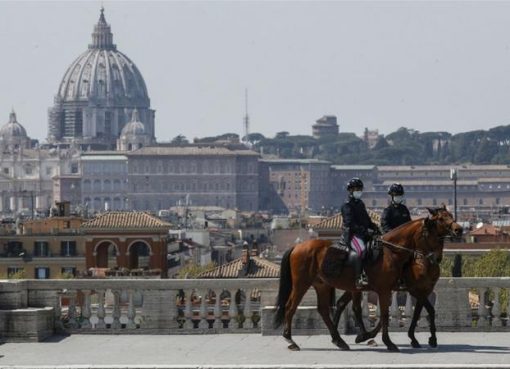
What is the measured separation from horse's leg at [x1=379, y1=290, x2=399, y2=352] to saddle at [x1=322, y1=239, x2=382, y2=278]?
27 cm

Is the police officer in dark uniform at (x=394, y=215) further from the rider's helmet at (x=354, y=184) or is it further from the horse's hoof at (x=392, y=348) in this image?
the horse's hoof at (x=392, y=348)

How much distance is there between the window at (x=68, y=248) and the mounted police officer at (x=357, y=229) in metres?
62.0

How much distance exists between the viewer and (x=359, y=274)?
51.6 ft

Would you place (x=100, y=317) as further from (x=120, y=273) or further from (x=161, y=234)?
(x=161, y=234)

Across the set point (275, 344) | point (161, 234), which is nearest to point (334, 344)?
point (275, 344)

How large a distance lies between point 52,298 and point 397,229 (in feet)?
9.51

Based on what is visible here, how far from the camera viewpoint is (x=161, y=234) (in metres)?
64.6

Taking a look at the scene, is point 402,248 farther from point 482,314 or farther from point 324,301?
point 482,314

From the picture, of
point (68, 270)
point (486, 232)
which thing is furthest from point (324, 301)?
point (486, 232)

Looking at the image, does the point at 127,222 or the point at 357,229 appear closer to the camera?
the point at 357,229

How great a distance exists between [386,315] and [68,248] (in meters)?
62.7

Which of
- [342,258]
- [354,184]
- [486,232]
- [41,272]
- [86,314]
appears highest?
[354,184]

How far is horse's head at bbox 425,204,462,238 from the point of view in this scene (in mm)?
15602

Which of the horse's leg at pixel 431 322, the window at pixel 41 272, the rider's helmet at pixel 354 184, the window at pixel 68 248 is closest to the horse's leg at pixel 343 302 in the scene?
the horse's leg at pixel 431 322
